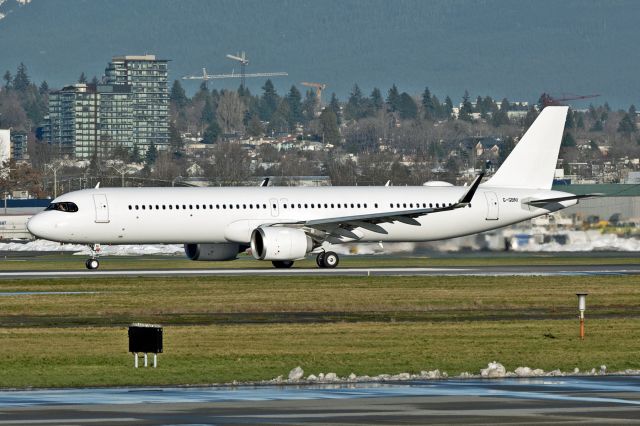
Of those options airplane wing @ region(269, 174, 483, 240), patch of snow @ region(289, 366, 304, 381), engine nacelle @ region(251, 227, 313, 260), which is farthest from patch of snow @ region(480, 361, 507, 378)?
airplane wing @ region(269, 174, 483, 240)

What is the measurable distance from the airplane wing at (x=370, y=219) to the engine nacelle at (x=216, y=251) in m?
2.88

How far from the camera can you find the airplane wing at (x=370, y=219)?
214 ft

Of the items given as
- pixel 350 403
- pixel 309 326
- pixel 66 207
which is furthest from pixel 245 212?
pixel 350 403

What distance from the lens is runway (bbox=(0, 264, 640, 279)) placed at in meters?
60.9

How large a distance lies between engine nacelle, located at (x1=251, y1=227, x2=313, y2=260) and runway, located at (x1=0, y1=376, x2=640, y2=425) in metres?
36.1

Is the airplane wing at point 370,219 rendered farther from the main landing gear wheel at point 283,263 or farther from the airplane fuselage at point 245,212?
the main landing gear wheel at point 283,263

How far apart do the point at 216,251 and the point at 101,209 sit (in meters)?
5.97

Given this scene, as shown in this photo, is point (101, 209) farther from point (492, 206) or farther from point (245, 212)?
point (492, 206)

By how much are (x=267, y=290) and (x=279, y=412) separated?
92.5ft

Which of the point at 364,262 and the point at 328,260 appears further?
the point at 364,262

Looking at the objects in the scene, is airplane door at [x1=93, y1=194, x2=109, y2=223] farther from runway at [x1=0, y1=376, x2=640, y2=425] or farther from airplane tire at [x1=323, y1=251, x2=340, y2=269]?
runway at [x1=0, y1=376, x2=640, y2=425]

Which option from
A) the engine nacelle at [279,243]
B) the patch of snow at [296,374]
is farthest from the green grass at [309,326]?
the engine nacelle at [279,243]

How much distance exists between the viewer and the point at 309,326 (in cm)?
3934

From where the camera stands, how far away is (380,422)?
73.4 ft
